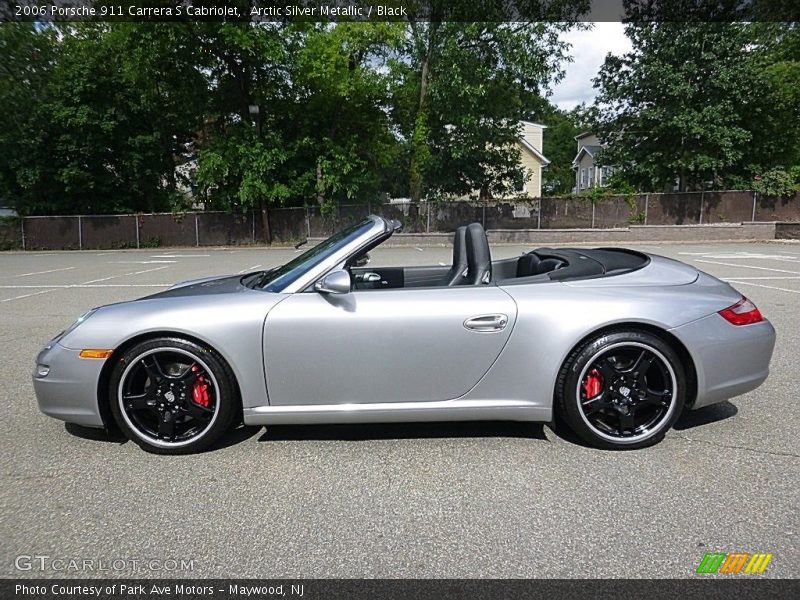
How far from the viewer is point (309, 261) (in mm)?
3473

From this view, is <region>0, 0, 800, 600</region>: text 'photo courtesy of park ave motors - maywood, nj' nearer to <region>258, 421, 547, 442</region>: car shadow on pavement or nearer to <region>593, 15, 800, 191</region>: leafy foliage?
<region>258, 421, 547, 442</region>: car shadow on pavement

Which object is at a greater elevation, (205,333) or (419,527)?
(205,333)

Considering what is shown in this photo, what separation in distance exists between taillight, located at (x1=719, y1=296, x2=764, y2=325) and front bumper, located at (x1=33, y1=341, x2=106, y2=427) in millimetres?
3680

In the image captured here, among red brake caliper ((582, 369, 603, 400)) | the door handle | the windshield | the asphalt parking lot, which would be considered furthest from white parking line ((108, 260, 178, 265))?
red brake caliper ((582, 369, 603, 400))

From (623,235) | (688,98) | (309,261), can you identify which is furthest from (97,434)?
(688,98)

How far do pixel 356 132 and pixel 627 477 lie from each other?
24767mm

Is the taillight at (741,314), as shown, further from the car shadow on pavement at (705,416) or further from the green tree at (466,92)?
the green tree at (466,92)

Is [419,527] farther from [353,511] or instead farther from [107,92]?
[107,92]

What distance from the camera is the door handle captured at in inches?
123

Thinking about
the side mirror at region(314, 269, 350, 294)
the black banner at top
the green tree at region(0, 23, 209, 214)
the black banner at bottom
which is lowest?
the black banner at bottom

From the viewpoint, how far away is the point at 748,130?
2623cm

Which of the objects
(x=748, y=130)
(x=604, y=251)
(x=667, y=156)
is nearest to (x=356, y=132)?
(x=667, y=156)

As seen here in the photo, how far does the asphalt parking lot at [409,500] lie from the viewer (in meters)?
2.31

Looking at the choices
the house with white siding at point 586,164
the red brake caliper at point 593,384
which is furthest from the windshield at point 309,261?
the house with white siding at point 586,164
